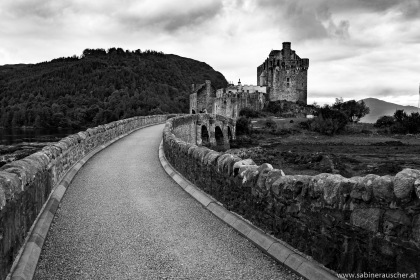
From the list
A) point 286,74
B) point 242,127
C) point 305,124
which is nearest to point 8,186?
point 242,127

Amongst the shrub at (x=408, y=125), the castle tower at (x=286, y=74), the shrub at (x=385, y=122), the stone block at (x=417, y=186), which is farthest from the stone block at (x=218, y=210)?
the castle tower at (x=286, y=74)

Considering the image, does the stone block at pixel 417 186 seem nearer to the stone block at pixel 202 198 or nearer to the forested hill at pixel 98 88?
the stone block at pixel 202 198

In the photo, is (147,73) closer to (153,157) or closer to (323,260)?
(153,157)

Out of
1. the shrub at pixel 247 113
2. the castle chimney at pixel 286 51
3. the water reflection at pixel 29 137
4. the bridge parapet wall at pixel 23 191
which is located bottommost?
the water reflection at pixel 29 137

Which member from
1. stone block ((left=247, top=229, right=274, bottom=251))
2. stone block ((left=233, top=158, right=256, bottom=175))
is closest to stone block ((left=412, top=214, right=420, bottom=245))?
stone block ((left=247, top=229, right=274, bottom=251))

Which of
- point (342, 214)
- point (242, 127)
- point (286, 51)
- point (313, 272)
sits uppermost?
point (286, 51)

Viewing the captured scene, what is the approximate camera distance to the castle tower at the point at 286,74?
2844 inches

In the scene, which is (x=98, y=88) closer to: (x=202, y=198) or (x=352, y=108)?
(x=352, y=108)

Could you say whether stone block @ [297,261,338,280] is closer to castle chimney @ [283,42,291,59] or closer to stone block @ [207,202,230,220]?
stone block @ [207,202,230,220]

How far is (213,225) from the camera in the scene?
6.27 meters

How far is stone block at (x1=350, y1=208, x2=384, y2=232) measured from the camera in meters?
3.70

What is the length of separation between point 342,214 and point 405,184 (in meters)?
0.82

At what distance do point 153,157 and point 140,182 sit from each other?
4258 mm

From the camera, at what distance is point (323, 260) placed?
14.1 feet
